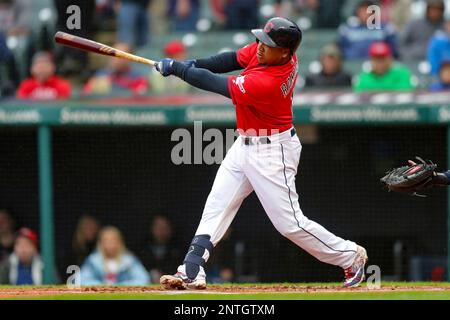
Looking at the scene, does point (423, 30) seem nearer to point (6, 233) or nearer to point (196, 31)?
point (196, 31)

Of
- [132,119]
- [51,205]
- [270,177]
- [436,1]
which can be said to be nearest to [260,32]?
[270,177]

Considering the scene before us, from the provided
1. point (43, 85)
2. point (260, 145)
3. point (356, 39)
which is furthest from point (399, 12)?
point (260, 145)

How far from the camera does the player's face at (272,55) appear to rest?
6.21m

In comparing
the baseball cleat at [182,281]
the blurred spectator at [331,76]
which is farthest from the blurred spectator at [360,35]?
the baseball cleat at [182,281]

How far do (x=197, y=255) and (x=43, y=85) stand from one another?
4.28m

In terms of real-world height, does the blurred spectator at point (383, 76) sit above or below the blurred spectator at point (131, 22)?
below

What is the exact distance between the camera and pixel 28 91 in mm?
10266

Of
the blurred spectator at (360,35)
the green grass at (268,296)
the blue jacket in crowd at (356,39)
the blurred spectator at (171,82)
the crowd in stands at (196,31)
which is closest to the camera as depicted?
the green grass at (268,296)

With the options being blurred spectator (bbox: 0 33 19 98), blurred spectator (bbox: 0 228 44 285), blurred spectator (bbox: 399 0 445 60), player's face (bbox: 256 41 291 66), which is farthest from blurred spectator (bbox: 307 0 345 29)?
player's face (bbox: 256 41 291 66)

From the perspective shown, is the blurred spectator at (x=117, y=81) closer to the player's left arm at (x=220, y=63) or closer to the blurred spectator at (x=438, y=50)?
the blurred spectator at (x=438, y=50)

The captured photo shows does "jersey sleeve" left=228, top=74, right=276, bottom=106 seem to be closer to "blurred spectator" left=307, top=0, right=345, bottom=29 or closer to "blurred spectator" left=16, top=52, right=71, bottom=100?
"blurred spectator" left=16, top=52, right=71, bottom=100

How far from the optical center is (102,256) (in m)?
9.62

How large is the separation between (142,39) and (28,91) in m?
2.09

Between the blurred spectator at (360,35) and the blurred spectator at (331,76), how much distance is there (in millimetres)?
770
